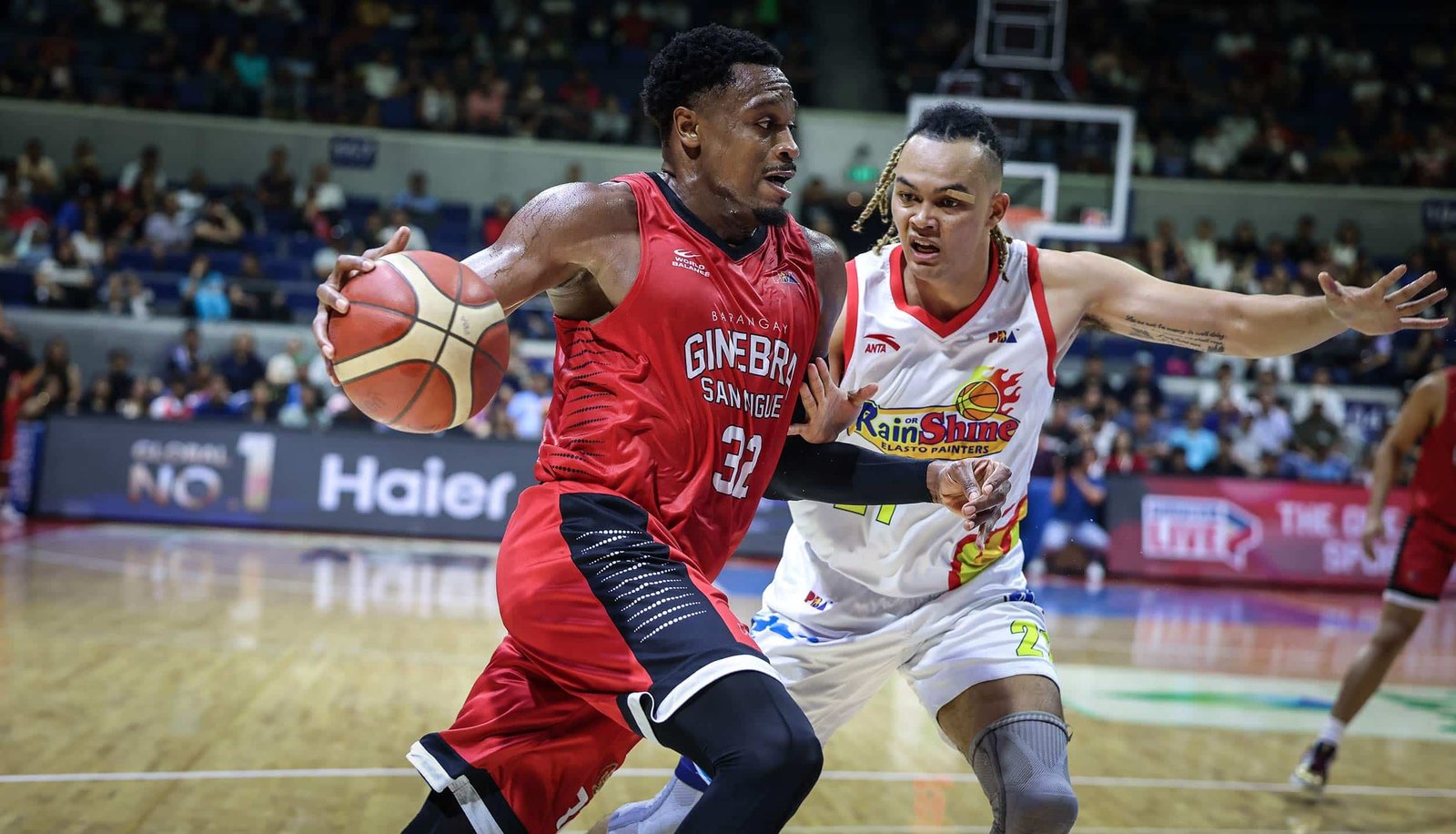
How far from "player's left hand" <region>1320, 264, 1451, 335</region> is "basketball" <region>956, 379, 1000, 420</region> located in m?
0.95

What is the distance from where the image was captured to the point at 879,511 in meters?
3.92

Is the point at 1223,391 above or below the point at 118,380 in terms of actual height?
above

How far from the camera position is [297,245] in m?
17.7

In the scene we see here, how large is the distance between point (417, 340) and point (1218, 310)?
92.3 inches

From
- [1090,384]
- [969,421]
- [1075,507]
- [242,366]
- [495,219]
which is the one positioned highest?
[495,219]

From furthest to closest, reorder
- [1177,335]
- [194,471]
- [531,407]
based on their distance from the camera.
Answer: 1. [531,407]
2. [194,471]
3. [1177,335]

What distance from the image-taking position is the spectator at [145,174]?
1823 centimetres

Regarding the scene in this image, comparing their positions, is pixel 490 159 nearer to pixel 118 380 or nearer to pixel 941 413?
pixel 118 380

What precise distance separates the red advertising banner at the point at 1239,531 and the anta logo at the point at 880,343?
10171 mm

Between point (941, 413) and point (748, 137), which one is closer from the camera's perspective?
point (748, 137)

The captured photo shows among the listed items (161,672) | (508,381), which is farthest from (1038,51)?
(161,672)

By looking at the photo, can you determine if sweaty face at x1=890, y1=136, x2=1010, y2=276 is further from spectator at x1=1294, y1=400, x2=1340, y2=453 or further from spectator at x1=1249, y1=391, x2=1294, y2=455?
spectator at x1=1294, y1=400, x2=1340, y2=453

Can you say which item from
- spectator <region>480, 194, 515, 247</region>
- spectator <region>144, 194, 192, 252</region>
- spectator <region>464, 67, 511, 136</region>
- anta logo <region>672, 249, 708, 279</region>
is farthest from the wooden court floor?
spectator <region>464, 67, 511, 136</region>

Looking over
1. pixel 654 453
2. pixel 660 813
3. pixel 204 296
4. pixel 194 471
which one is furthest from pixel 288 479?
pixel 654 453
